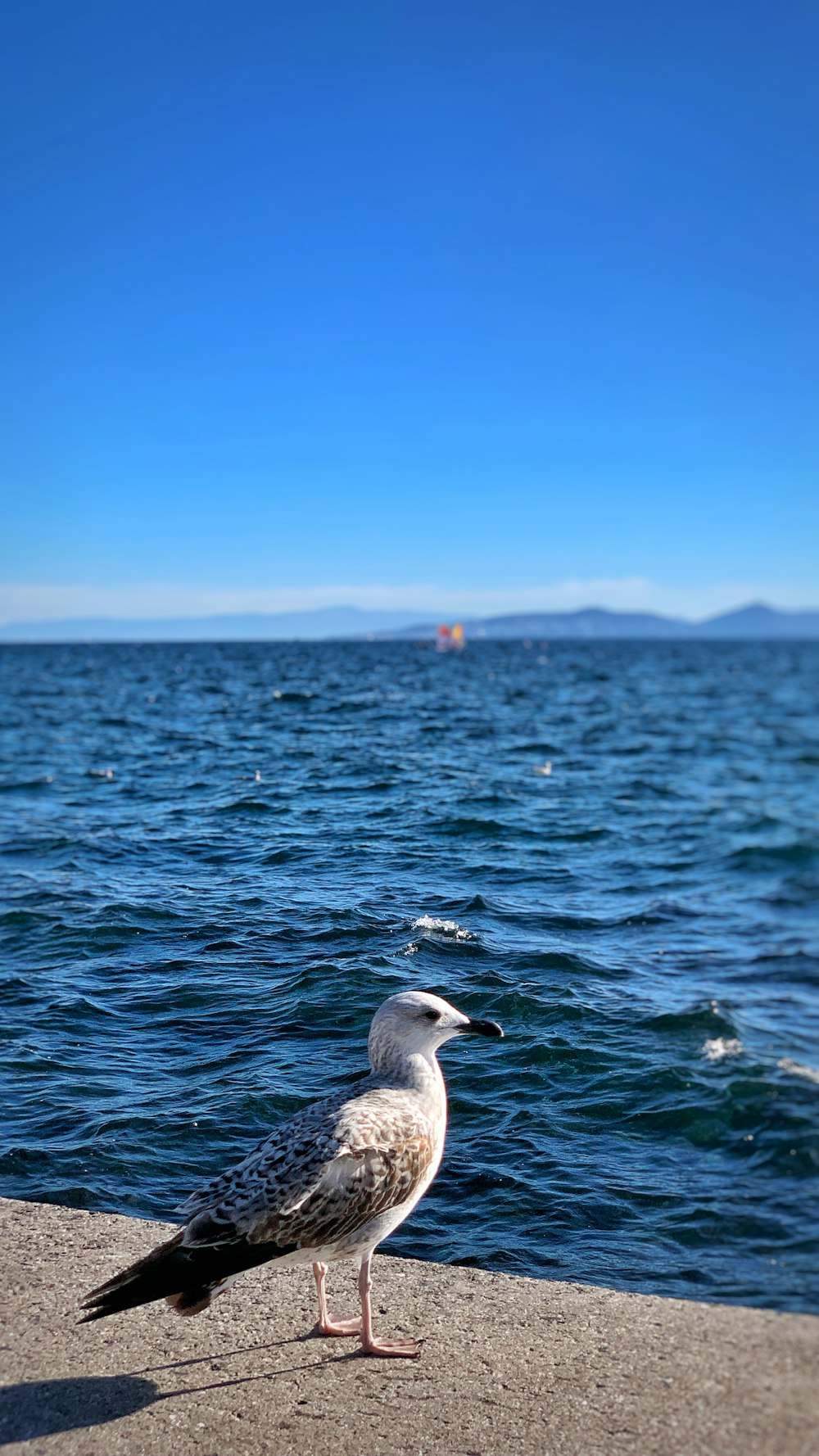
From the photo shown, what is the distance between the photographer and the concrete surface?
4.23 meters

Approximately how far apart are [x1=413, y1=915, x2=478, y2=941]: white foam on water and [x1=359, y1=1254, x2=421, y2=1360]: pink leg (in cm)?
620

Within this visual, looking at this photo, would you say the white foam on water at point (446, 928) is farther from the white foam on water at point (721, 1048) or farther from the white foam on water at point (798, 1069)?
the white foam on water at point (798, 1069)

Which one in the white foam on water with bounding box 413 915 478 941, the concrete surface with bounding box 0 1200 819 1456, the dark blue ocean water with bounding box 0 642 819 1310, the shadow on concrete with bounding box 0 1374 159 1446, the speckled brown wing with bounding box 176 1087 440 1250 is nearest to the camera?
the concrete surface with bounding box 0 1200 819 1456

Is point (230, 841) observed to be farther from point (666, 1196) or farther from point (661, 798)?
point (666, 1196)

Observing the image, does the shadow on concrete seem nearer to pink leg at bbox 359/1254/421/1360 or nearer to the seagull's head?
pink leg at bbox 359/1254/421/1360

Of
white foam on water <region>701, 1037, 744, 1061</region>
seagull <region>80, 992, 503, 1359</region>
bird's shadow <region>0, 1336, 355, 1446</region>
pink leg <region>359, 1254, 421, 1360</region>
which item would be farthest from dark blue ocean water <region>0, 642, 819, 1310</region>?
bird's shadow <region>0, 1336, 355, 1446</region>

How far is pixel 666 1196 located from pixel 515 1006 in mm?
3083

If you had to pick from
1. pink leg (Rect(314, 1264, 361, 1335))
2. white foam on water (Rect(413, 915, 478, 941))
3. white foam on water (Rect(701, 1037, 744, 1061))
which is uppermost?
white foam on water (Rect(701, 1037, 744, 1061))

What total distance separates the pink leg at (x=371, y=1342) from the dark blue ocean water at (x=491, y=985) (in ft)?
3.53

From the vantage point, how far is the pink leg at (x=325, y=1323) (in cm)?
541

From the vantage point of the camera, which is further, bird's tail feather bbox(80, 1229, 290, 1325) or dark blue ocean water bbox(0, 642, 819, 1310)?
dark blue ocean water bbox(0, 642, 819, 1310)

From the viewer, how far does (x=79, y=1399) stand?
4789mm

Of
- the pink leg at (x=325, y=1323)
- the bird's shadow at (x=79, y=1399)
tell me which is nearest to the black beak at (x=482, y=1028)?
the pink leg at (x=325, y=1323)

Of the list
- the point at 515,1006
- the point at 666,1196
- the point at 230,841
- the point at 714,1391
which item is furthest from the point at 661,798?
the point at 714,1391
